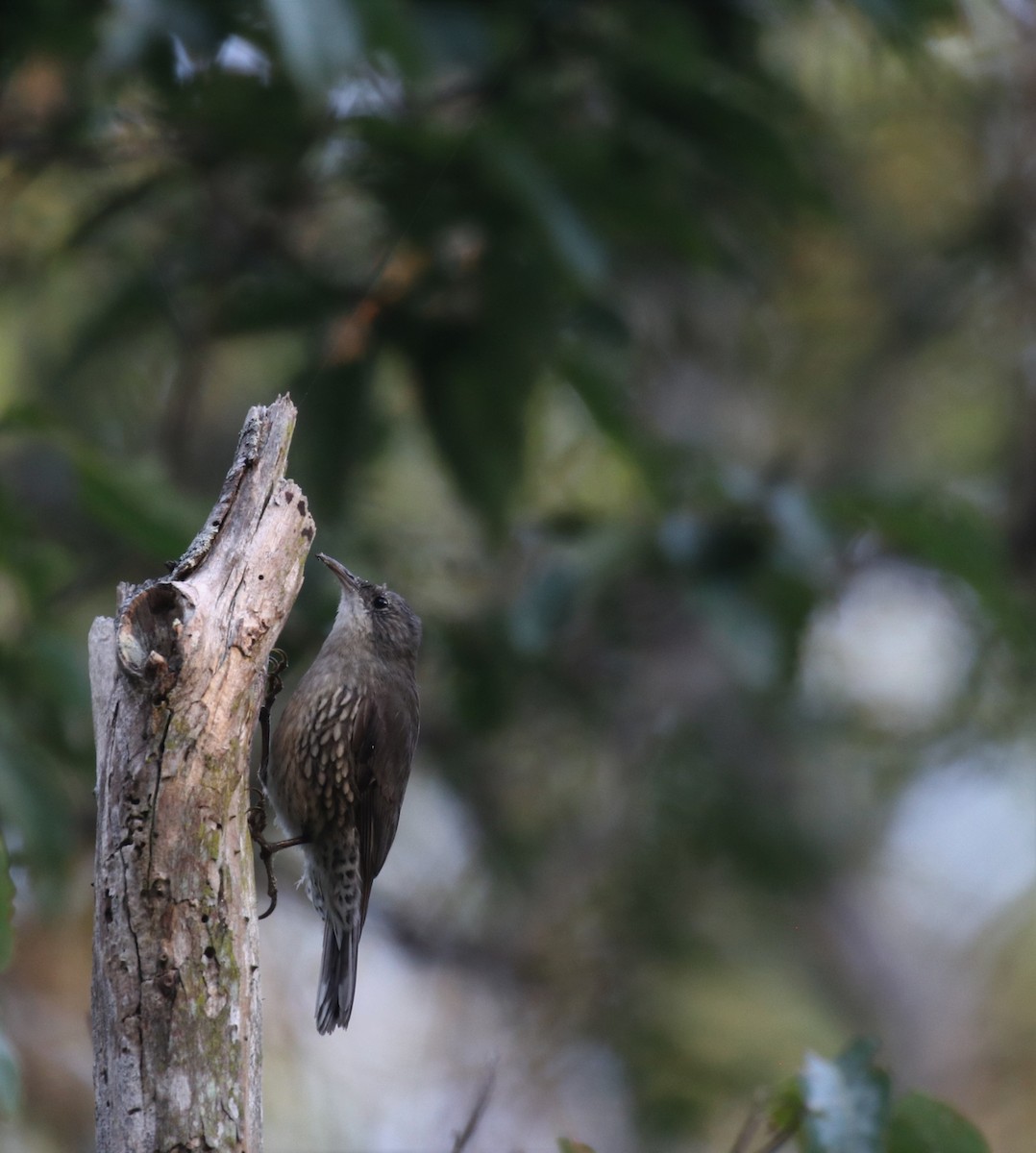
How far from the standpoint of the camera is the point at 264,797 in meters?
2.91

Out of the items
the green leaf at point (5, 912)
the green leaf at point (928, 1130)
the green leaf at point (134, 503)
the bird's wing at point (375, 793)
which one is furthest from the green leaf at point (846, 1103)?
the green leaf at point (134, 503)

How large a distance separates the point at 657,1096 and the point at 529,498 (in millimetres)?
2680

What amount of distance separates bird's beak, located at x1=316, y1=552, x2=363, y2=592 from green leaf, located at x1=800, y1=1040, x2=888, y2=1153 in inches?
55.5

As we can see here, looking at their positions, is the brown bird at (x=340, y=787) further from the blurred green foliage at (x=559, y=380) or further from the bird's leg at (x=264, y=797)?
the blurred green foliage at (x=559, y=380)

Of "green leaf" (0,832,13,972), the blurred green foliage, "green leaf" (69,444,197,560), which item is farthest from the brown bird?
"green leaf" (0,832,13,972)

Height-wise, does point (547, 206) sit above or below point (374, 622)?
above

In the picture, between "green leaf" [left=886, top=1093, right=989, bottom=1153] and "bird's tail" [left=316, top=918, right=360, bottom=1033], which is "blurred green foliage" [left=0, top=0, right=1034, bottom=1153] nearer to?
"green leaf" [left=886, top=1093, right=989, bottom=1153]

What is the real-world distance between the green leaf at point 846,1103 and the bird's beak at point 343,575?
1.41 metres

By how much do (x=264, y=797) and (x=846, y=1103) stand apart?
49.1 inches

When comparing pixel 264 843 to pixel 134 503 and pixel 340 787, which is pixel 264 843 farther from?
pixel 134 503

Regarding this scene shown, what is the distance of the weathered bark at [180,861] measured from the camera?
1.91 m

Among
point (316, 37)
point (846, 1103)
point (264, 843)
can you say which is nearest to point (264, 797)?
point (264, 843)

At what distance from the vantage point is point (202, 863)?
6.45 feet

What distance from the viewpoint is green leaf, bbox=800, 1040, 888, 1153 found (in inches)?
87.7
